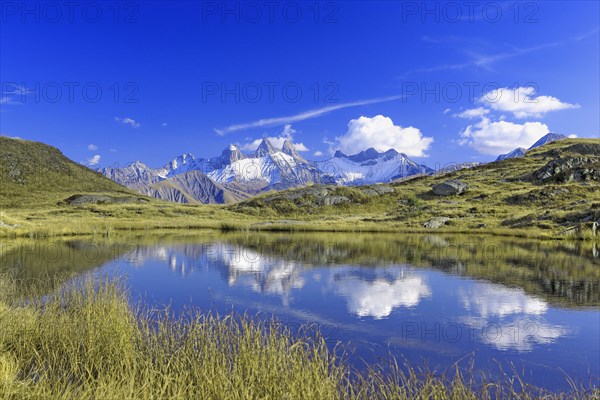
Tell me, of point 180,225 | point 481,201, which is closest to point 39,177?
point 180,225

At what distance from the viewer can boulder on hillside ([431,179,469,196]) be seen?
332ft

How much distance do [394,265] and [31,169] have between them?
15398 cm

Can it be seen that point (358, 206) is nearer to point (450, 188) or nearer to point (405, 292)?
point (450, 188)

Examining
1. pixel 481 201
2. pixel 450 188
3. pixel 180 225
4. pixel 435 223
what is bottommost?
pixel 180 225

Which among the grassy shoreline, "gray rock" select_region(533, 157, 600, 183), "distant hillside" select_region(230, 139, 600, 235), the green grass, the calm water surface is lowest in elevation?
the calm water surface

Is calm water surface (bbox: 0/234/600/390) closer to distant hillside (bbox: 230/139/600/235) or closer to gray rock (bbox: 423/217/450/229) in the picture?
distant hillside (bbox: 230/139/600/235)

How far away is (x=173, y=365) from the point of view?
871 centimetres

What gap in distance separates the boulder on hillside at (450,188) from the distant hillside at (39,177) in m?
96.8

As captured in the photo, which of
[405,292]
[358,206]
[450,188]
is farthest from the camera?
[450,188]

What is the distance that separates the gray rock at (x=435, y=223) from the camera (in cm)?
6784

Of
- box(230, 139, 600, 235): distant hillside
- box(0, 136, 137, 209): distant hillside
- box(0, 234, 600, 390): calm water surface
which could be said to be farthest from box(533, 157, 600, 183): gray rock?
box(0, 136, 137, 209): distant hillside

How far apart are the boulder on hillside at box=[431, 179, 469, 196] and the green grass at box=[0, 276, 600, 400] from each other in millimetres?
95202

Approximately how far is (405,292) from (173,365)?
15813mm

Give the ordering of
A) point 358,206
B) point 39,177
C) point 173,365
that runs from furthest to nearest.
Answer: point 39,177
point 358,206
point 173,365
